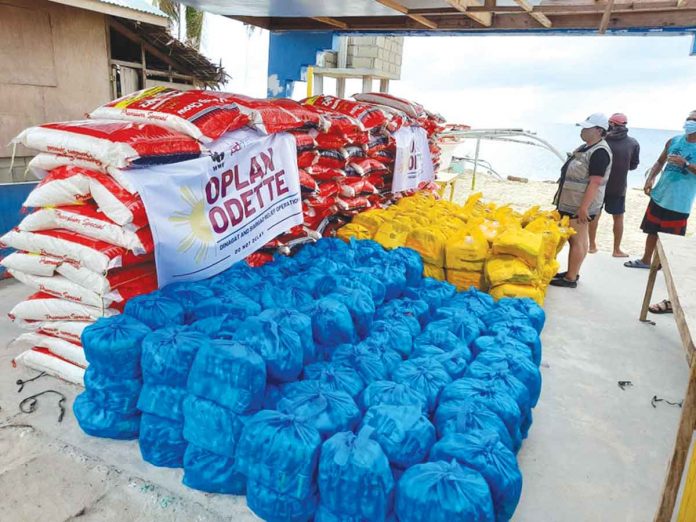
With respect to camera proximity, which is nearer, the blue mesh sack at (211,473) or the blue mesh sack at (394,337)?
the blue mesh sack at (211,473)

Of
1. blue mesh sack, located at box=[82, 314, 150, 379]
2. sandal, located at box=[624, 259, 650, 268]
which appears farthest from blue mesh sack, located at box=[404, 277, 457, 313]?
sandal, located at box=[624, 259, 650, 268]

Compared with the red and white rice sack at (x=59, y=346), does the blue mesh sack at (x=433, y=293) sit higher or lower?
higher

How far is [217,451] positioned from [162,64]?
23.2 feet

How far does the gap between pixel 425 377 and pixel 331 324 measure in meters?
0.60

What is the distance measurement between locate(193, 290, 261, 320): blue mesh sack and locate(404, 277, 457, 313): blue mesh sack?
132 cm

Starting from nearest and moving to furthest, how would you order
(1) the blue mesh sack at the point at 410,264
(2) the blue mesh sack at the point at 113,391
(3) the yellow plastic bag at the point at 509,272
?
1. (2) the blue mesh sack at the point at 113,391
2. (1) the blue mesh sack at the point at 410,264
3. (3) the yellow plastic bag at the point at 509,272

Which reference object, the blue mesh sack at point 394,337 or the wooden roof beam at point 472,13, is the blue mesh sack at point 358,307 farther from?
the wooden roof beam at point 472,13

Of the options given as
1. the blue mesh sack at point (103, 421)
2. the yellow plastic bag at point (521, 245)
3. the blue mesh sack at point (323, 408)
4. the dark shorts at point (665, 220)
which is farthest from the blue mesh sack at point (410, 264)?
the dark shorts at point (665, 220)

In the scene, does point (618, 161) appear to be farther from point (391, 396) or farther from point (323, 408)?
point (323, 408)

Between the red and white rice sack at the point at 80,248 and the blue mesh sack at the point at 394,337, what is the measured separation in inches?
55.9

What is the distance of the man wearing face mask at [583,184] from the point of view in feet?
15.2

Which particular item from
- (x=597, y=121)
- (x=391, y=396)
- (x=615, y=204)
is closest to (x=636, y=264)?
(x=615, y=204)

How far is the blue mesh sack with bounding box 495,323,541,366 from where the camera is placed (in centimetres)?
270

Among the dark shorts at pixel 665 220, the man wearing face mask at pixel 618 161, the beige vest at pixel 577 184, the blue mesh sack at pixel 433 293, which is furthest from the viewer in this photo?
the man wearing face mask at pixel 618 161
